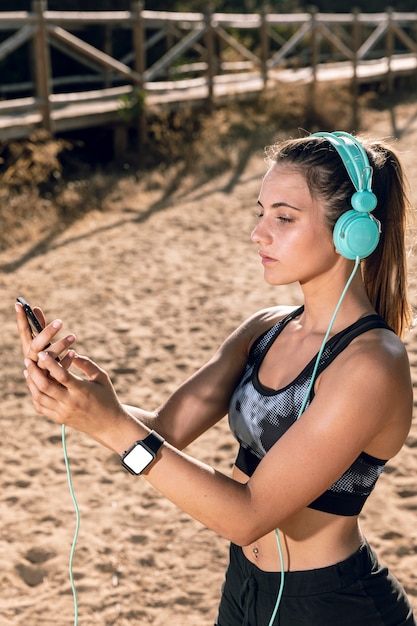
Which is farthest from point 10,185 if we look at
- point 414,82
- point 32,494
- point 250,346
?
point 414,82

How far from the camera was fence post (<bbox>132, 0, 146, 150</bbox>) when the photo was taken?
1086 centimetres

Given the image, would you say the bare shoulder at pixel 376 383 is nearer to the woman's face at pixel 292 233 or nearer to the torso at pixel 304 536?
the torso at pixel 304 536

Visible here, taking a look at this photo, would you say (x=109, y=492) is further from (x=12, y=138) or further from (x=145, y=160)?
(x=145, y=160)

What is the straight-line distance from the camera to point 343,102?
14594 millimetres

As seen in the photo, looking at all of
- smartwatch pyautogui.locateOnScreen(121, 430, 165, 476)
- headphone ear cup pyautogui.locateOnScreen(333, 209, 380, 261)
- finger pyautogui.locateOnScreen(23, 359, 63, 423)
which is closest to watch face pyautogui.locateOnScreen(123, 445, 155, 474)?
smartwatch pyautogui.locateOnScreen(121, 430, 165, 476)

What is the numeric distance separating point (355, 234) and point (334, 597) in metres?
0.72

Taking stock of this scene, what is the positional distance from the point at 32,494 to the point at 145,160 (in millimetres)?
7463

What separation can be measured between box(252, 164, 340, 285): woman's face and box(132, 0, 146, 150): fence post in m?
9.58

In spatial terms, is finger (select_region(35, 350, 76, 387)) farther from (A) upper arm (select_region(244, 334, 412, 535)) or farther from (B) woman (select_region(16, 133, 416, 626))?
(A) upper arm (select_region(244, 334, 412, 535))

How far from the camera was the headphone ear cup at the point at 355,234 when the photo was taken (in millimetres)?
1665

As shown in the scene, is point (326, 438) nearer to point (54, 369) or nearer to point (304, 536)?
point (304, 536)

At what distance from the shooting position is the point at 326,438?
5.13 ft

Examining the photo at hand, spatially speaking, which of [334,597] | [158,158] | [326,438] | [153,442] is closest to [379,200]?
[326,438]

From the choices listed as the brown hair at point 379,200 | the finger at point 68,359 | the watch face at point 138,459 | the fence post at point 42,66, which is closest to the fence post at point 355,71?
the fence post at point 42,66
